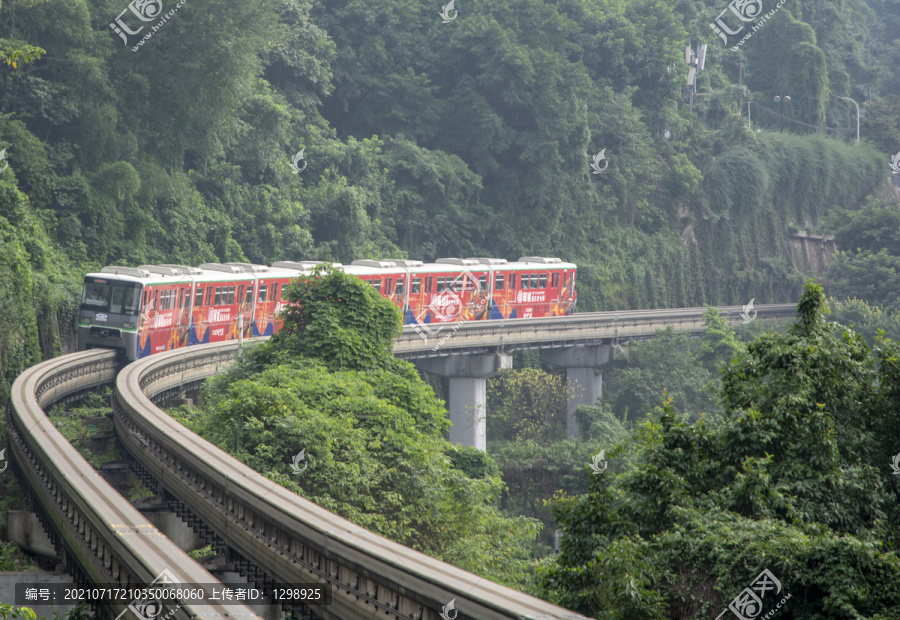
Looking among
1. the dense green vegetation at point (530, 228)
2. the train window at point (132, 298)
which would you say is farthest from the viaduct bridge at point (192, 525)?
the train window at point (132, 298)

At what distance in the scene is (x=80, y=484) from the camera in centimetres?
1532

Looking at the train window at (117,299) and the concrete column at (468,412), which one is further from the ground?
the train window at (117,299)

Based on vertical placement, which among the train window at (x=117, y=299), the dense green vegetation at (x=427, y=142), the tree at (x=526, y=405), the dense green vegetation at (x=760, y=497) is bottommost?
the tree at (x=526, y=405)

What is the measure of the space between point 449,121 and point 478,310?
18.4m

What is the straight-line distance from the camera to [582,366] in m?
46.2

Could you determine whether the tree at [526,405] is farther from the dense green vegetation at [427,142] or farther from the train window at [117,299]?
the train window at [117,299]

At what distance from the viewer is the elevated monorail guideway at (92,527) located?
11.7 metres

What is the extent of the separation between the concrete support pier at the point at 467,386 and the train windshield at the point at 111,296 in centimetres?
1396

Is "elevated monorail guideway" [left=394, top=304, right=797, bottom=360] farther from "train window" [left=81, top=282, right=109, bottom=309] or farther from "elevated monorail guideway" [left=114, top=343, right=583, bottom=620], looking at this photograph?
"elevated monorail guideway" [left=114, top=343, right=583, bottom=620]

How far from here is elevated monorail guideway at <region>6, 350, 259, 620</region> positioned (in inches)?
461

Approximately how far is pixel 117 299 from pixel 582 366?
23485 mm
